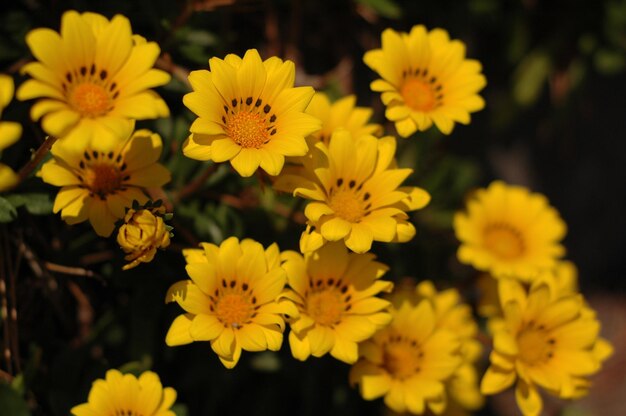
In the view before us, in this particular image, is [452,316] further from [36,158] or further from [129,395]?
[36,158]

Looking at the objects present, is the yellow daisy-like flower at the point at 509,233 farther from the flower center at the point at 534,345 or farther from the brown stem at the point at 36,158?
the brown stem at the point at 36,158

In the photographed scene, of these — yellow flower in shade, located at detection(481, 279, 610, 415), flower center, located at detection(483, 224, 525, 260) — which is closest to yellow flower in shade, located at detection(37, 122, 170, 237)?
yellow flower in shade, located at detection(481, 279, 610, 415)

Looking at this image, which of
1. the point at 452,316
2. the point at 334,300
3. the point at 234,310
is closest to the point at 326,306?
the point at 334,300

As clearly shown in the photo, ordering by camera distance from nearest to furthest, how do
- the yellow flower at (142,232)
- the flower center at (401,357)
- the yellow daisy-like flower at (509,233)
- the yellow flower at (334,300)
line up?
the yellow flower at (142,232)
the yellow flower at (334,300)
the flower center at (401,357)
the yellow daisy-like flower at (509,233)

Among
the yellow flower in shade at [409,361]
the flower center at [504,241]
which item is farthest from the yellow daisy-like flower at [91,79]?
the flower center at [504,241]

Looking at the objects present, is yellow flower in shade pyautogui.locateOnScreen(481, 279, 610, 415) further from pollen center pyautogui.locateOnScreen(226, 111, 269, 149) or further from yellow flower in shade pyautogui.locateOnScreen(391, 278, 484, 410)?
pollen center pyautogui.locateOnScreen(226, 111, 269, 149)

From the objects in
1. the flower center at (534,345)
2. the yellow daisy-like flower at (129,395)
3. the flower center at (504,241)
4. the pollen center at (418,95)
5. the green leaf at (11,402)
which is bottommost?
the green leaf at (11,402)

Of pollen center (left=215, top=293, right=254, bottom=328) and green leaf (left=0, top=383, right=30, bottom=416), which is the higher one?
pollen center (left=215, top=293, right=254, bottom=328)
